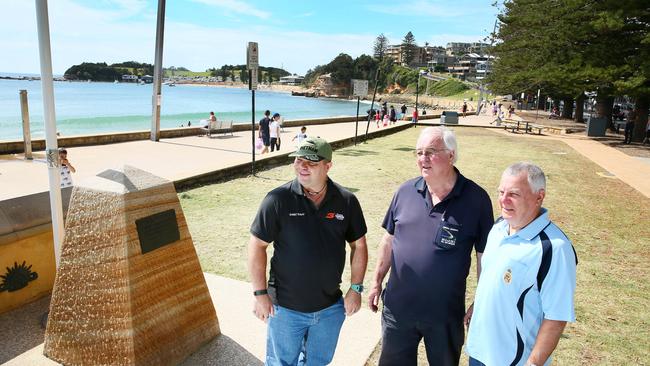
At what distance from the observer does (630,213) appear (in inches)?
311

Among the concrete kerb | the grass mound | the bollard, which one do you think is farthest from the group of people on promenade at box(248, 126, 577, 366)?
the grass mound

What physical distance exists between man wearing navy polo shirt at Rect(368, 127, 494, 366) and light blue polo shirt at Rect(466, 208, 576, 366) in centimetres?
24

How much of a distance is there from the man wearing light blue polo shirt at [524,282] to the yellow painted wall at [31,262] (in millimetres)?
3687

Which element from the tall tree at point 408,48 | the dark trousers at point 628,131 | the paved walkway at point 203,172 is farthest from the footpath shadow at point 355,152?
the tall tree at point 408,48

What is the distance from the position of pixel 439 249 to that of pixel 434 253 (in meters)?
0.04

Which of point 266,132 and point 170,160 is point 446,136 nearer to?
→ point 170,160

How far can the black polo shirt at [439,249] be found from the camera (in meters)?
2.42

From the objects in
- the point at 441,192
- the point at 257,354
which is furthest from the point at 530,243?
the point at 257,354

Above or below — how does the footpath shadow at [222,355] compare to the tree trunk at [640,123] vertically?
below

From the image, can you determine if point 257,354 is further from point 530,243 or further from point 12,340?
point 530,243

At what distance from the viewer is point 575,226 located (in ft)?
22.6

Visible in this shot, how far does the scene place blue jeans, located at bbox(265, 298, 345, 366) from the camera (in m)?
2.53

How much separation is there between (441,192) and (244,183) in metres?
7.01

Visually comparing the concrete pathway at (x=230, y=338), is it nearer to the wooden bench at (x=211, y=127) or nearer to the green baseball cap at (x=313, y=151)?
the green baseball cap at (x=313, y=151)
